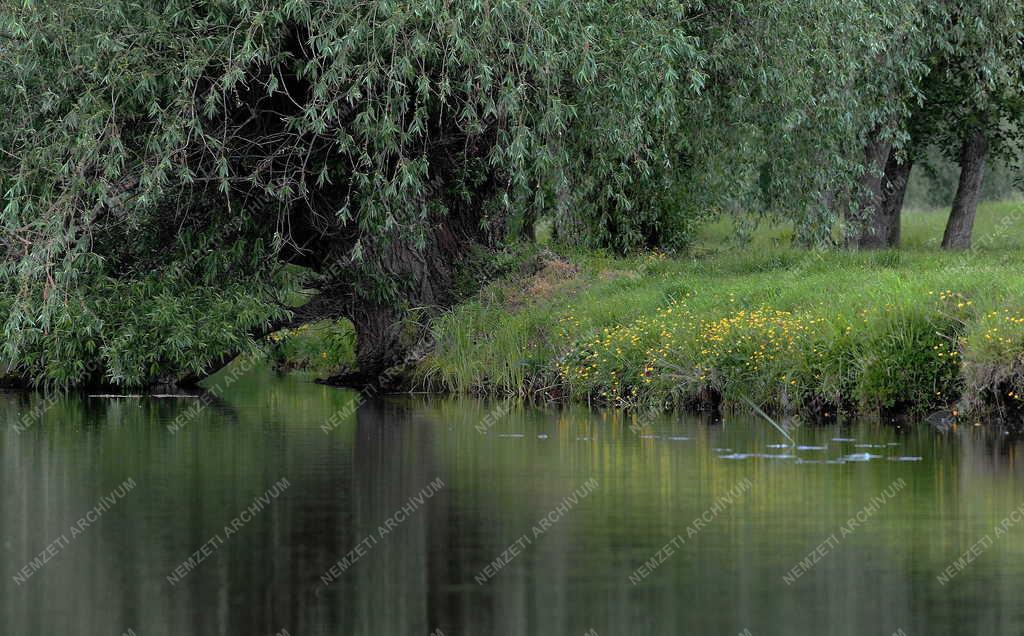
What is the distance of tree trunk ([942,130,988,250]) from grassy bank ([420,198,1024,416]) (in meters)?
8.25

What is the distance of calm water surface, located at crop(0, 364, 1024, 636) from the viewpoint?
8023 millimetres

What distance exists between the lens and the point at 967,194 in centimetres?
3447

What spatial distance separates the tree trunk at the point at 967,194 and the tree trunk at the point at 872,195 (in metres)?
1.54

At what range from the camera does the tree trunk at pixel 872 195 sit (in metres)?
29.5

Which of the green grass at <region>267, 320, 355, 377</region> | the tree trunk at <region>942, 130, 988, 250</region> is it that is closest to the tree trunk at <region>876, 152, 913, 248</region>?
the tree trunk at <region>942, 130, 988, 250</region>

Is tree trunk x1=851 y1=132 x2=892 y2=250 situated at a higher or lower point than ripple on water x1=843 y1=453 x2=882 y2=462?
higher

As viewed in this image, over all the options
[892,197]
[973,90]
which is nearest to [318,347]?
[892,197]

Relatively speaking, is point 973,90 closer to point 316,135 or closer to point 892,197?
point 892,197

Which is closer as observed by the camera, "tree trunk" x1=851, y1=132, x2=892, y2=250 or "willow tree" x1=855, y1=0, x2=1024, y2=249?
"willow tree" x1=855, y1=0, x2=1024, y2=249

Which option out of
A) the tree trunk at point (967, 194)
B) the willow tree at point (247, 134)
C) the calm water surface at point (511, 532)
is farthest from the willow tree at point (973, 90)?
the calm water surface at point (511, 532)

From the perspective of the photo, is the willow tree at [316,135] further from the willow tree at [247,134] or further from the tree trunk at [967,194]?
the tree trunk at [967,194]

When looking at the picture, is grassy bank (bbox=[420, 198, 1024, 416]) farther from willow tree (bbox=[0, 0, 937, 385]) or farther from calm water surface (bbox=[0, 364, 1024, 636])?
willow tree (bbox=[0, 0, 937, 385])

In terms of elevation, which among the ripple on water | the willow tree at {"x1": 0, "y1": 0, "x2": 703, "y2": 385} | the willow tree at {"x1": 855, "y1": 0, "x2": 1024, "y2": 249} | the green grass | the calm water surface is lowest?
the calm water surface

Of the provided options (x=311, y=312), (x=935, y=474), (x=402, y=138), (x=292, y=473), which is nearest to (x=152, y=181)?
(x=402, y=138)
